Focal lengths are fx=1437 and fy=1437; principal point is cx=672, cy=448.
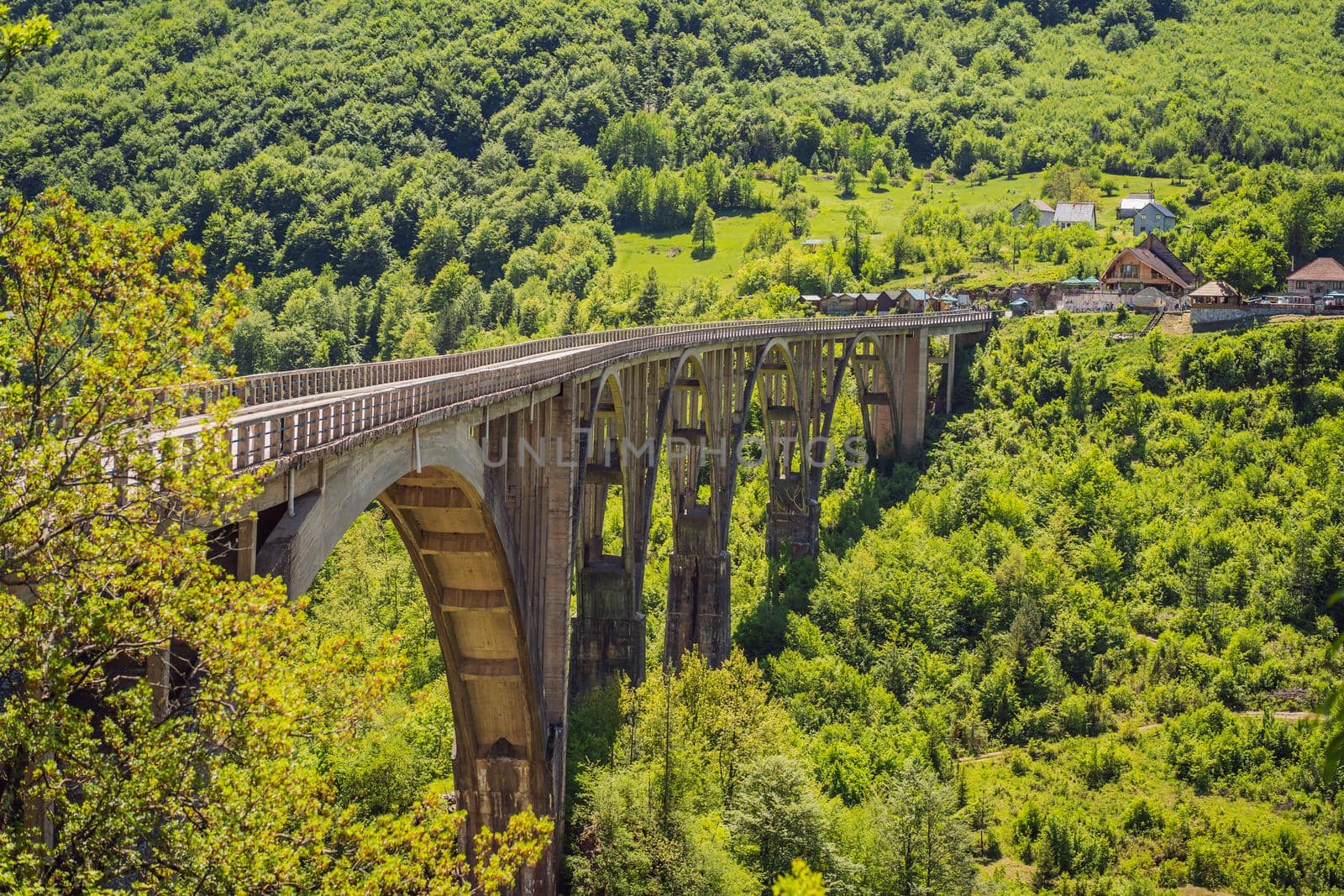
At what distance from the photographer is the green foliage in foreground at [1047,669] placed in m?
42.7

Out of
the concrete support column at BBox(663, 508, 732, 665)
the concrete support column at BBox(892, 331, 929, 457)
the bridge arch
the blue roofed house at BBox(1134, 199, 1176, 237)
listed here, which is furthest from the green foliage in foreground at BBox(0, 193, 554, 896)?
the blue roofed house at BBox(1134, 199, 1176, 237)

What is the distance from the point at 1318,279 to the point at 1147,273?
448 inches

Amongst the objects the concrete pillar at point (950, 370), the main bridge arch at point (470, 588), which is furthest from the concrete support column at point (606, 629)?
the concrete pillar at point (950, 370)

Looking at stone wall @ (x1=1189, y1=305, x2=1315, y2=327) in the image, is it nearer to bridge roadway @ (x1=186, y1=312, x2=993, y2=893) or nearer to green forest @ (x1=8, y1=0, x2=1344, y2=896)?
green forest @ (x1=8, y1=0, x2=1344, y2=896)

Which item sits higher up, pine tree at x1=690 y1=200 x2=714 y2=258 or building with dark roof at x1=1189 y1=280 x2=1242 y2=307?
pine tree at x1=690 y1=200 x2=714 y2=258

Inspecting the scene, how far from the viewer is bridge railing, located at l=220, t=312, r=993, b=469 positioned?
78.8 ft

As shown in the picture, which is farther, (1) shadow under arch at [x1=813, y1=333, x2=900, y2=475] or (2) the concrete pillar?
(2) the concrete pillar

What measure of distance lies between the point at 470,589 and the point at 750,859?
11.2 meters

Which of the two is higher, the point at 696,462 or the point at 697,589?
the point at 696,462

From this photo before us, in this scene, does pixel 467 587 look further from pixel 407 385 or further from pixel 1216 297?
pixel 1216 297

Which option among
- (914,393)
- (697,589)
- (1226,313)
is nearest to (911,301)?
(914,393)

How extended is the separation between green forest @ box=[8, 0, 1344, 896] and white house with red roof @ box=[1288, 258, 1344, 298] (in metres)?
1.74

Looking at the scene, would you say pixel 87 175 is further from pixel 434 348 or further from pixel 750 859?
pixel 750 859

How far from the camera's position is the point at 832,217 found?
16400 cm
